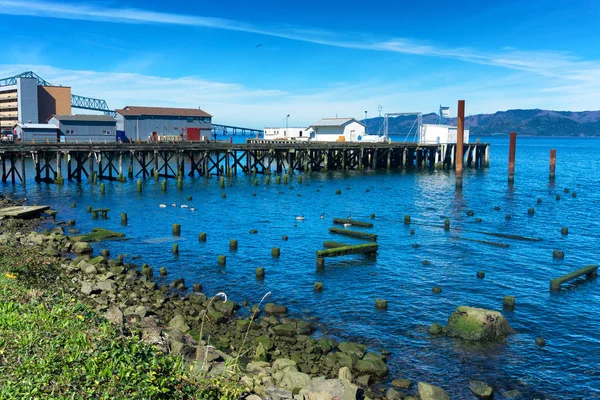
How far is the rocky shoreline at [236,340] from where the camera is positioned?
1381 centimetres

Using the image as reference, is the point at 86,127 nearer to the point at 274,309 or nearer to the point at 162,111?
the point at 162,111

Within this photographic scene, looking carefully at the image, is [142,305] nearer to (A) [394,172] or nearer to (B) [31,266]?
(B) [31,266]

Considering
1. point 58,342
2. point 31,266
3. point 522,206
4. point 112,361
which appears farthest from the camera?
point 522,206

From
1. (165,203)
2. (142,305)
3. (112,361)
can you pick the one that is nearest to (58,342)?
(112,361)

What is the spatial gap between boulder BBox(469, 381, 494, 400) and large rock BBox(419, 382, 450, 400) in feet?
3.48

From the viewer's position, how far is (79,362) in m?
11.0

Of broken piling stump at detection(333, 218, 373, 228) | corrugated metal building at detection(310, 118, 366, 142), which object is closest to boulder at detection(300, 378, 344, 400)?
broken piling stump at detection(333, 218, 373, 228)

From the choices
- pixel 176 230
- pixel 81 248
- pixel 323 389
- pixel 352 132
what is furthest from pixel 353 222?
pixel 352 132

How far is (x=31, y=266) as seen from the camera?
22453mm

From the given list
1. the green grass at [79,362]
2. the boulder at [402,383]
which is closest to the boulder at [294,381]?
the green grass at [79,362]

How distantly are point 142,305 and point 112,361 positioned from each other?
970 cm

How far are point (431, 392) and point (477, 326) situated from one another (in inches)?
213

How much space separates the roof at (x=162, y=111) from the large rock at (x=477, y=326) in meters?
93.6

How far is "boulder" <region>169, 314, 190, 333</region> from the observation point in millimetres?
18175
